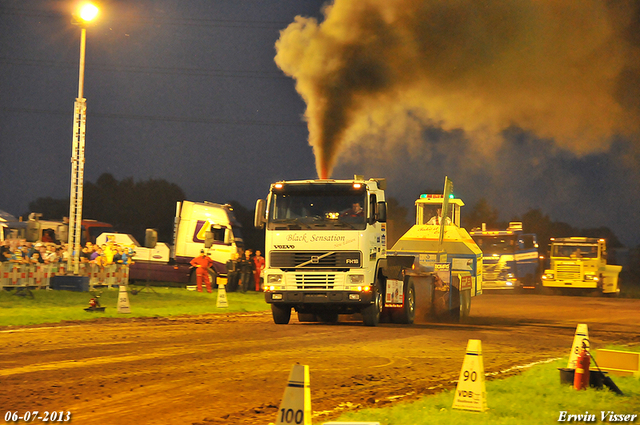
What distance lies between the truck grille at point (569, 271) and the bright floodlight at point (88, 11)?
90.1 ft

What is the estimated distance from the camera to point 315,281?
58.2ft

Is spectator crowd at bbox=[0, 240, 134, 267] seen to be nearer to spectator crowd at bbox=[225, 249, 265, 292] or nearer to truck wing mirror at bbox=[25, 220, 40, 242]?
truck wing mirror at bbox=[25, 220, 40, 242]

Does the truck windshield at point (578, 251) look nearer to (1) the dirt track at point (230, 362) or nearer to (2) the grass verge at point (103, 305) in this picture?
(2) the grass verge at point (103, 305)

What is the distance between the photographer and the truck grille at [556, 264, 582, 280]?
41312 millimetres

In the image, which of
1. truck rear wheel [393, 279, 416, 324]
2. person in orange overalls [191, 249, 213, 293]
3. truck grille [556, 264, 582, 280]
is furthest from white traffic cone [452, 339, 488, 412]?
truck grille [556, 264, 582, 280]

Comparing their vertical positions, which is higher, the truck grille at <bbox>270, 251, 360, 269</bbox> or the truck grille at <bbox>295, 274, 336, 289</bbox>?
the truck grille at <bbox>270, 251, 360, 269</bbox>

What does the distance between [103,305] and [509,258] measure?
24.2m

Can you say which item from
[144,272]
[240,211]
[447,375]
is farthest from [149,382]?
[240,211]

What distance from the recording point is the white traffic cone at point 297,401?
5227 mm

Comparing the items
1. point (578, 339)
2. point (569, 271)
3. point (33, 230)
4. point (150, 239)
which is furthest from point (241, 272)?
point (578, 339)

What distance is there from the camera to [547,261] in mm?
43031

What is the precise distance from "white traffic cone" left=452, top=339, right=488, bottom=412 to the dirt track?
107 centimetres

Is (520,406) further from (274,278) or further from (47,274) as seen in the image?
(47,274)

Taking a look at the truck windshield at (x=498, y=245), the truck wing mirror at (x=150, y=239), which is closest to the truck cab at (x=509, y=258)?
the truck windshield at (x=498, y=245)
